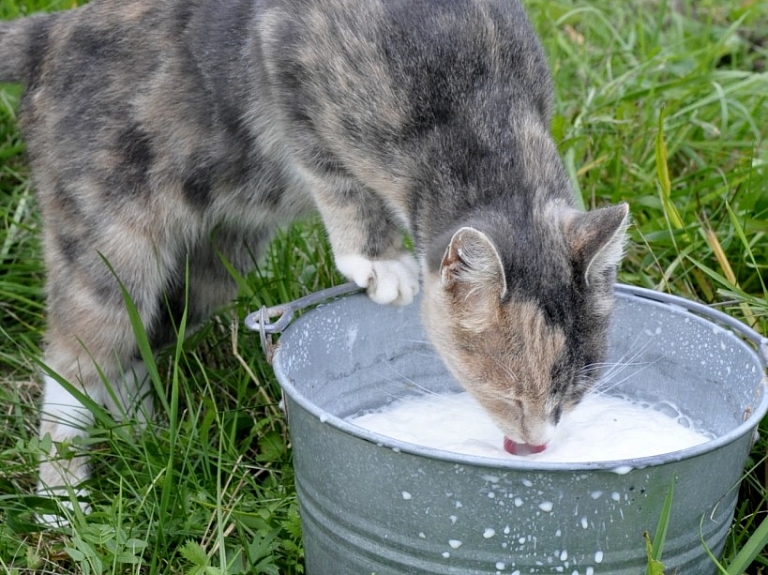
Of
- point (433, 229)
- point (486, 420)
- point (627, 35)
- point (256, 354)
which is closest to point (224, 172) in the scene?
point (256, 354)

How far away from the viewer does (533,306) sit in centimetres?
219

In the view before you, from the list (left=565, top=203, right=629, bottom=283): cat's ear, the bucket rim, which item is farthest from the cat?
the bucket rim

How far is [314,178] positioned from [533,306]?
0.93 metres

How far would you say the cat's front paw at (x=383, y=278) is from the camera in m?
2.74

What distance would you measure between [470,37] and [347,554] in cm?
128

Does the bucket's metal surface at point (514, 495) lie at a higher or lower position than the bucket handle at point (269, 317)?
lower

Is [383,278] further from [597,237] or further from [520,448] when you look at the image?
[597,237]

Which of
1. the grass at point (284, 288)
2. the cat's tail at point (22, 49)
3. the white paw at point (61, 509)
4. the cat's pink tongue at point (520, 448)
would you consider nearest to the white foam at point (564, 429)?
the cat's pink tongue at point (520, 448)

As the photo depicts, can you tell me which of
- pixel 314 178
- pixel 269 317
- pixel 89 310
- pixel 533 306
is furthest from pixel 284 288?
pixel 533 306

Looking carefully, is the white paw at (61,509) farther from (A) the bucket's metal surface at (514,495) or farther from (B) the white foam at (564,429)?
(B) the white foam at (564,429)

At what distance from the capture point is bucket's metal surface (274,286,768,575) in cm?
189

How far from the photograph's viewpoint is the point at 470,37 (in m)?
2.57

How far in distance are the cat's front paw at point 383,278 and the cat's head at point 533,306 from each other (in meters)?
0.37

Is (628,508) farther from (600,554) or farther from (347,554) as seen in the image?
(347,554)
